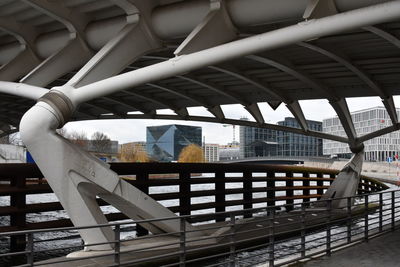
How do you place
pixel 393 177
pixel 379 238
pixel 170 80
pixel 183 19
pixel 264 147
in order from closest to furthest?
pixel 183 19 < pixel 379 238 < pixel 170 80 < pixel 393 177 < pixel 264 147

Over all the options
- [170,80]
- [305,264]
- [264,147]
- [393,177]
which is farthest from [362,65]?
[264,147]

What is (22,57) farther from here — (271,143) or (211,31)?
(271,143)

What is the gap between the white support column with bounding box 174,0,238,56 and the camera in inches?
318

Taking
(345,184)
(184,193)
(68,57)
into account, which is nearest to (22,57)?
(68,57)

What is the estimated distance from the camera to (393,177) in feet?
250

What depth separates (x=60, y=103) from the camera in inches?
312

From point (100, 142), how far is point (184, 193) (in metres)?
88.9

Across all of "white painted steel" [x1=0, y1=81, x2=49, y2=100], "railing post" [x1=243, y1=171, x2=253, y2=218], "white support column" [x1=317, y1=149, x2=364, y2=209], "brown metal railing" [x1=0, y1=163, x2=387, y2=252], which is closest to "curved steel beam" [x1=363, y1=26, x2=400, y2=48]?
"brown metal railing" [x1=0, y1=163, x2=387, y2=252]

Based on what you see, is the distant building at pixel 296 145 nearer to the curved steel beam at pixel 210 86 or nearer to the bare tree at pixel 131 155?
the bare tree at pixel 131 155

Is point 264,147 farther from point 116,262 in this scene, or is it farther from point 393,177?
point 116,262

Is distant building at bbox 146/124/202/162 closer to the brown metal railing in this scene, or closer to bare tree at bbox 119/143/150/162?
bare tree at bbox 119/143/150/162

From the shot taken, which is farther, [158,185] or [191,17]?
[158,185]

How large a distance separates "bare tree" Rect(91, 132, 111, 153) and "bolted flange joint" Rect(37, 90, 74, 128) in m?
89.7

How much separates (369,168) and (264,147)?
56.1 meters
